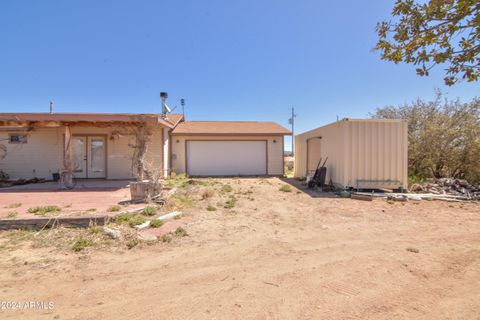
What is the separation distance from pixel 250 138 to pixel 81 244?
1161cm

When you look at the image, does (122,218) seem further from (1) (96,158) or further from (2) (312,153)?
(2) (312,153)

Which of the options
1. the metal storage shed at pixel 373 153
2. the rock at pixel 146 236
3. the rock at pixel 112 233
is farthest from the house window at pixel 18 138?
the metal storage shed at pixel 373 153

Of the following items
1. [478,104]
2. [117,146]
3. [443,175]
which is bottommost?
[443,175]

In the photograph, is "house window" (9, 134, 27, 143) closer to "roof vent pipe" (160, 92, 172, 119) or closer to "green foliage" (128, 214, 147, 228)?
"roof vent pipe" (160, 92, 172, 119)

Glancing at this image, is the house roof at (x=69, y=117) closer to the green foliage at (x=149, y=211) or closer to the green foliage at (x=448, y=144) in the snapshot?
the green foliage at (x=149, y=211)

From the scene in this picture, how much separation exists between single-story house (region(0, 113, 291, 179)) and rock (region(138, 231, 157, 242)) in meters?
3.03

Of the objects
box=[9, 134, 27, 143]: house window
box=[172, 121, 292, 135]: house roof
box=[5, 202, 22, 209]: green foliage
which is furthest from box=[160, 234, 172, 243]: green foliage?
box=[9, 134, 27, 143]: house window

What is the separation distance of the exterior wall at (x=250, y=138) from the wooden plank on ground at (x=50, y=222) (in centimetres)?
953

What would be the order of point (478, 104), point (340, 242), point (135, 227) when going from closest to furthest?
point (340, 242) < point (135, 227) < point (478, 104)

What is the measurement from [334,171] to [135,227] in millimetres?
7756

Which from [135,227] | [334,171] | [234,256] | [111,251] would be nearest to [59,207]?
[135,227]

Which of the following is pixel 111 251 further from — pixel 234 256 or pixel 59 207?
pixel 59 207

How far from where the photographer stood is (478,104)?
1095 centimetres

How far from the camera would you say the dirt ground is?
2.28 metres
